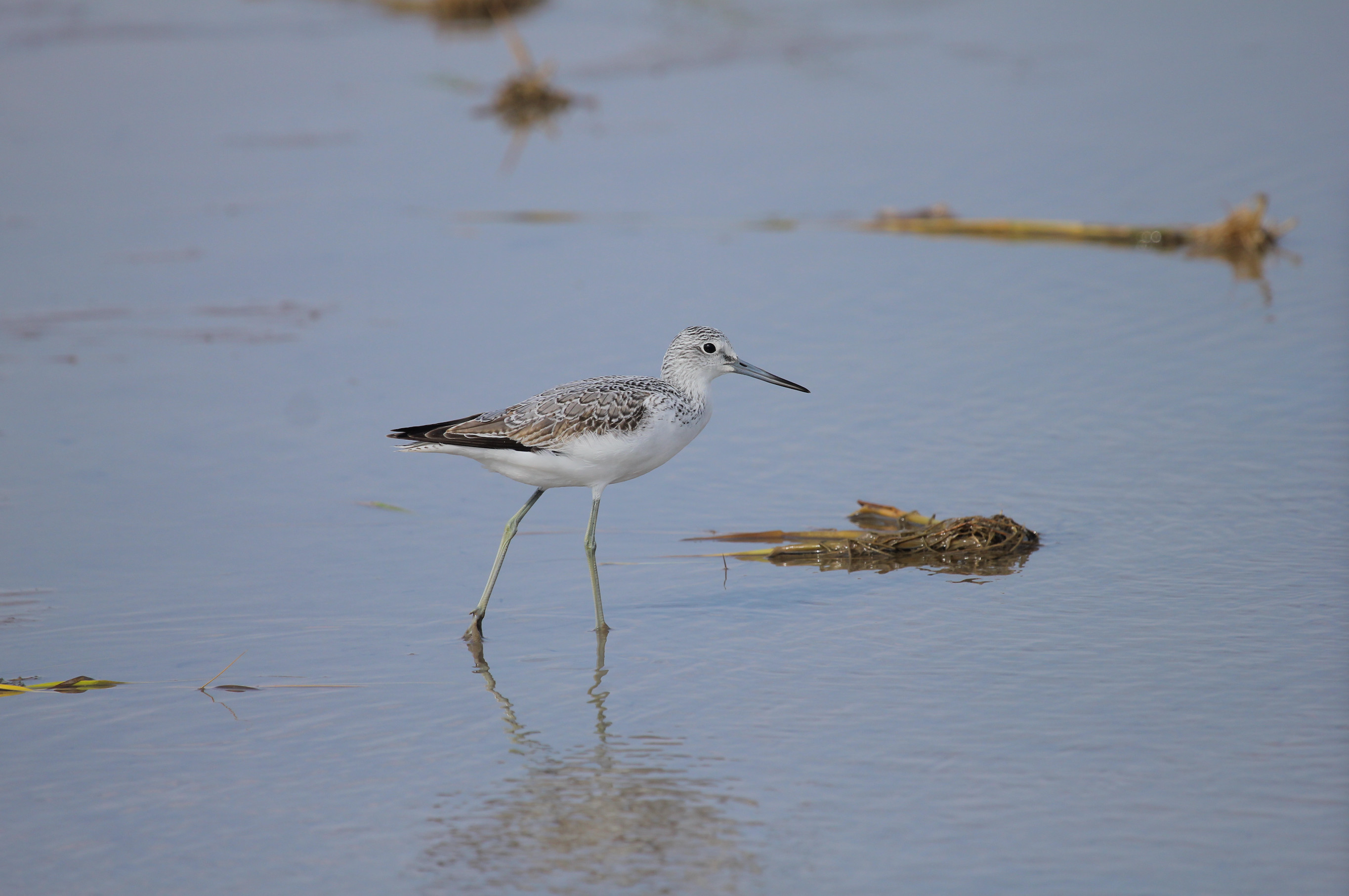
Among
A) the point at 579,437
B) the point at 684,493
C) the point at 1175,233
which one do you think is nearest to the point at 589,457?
the point at 579,437

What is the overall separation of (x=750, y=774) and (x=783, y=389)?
5405 millimetres

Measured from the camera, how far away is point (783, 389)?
10.6 meters

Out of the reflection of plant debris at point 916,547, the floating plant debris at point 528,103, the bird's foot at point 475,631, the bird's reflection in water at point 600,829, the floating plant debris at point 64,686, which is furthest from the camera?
the floating plant debris at point 528,103

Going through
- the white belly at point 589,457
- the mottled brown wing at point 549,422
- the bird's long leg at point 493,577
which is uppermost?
the mottled brown wing at point 549,422

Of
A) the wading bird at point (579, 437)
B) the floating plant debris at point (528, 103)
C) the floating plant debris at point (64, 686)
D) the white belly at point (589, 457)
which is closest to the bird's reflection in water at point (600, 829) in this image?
the wading bird at point (579, 437)

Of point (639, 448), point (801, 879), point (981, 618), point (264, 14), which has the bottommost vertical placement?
point (801, 879)

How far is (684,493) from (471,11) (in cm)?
1640

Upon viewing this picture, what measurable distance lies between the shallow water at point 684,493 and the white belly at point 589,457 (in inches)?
24.8

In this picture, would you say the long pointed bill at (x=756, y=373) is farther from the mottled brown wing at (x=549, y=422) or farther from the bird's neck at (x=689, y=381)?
the mottled brown wing at (x=549, y=422)

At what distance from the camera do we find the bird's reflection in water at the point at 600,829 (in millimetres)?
4789

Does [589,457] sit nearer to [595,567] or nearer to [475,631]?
[595,567]

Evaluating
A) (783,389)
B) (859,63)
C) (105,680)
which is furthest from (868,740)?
(859,63)

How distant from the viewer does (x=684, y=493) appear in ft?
28.6

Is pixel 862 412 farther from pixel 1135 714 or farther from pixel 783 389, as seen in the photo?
pixel 1135 714
